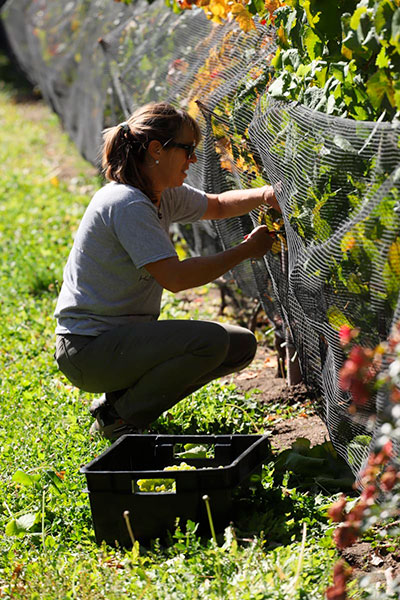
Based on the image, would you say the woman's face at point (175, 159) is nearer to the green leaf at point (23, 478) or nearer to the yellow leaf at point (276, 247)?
the yellow leaf at point (276, 247)

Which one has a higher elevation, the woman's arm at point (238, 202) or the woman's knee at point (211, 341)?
the woman's arm at point (238, 202)

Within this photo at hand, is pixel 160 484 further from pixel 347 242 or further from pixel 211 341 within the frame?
pixel 347 242

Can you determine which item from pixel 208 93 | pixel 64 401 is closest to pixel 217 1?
pixel 208 93

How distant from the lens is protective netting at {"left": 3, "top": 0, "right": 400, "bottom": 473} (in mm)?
2670

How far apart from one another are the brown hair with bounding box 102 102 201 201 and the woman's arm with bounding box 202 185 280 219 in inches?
17.2

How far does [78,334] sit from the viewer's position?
12.6 ft

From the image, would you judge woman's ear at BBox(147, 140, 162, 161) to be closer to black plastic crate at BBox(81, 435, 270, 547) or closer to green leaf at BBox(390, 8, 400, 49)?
black plastic crate at BBox(81, 435, 270, 547)

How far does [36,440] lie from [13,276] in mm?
2963

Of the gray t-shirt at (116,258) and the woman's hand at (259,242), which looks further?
the woman's hand at (259,242)

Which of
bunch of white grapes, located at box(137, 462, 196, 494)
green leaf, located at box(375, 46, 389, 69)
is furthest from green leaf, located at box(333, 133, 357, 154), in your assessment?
bunch of white grapes, located at box(137, 462, 196, 494)

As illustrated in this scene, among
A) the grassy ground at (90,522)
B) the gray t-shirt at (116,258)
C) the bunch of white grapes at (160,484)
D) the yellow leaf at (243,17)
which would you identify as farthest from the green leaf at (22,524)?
the yellow leaf at (243,17)

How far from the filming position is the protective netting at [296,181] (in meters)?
2.67

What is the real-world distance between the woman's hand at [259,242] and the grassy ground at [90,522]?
2.87ft

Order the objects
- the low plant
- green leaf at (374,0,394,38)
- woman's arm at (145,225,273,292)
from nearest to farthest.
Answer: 1. the low plant
2. green leaf at (374,0,394,38)
3. woman's arm at (145,225,273,292)
